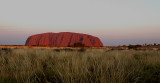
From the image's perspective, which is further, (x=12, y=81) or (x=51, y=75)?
(x=51, y=75)

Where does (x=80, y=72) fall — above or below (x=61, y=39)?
below

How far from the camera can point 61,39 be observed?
106m

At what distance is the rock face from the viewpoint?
104537mm

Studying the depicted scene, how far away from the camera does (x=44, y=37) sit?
109500mm

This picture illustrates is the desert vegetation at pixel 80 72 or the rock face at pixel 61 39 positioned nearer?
the desert vegetation at pixel 80 72

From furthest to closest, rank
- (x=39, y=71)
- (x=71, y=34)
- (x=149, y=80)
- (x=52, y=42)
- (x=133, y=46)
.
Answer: (x=71, y=34), (x=52, y=42), (x=133, y=46), (x=39, y=71), (x=149, y=80)

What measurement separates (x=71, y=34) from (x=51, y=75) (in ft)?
359

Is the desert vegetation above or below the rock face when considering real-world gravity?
below

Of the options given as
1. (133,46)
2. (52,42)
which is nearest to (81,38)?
(52,42)

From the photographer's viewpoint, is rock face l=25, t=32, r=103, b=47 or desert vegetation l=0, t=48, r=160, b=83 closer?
desert vegetation l=0, t=48, r=160, b=83

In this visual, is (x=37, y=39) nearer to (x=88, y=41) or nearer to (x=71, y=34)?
(x=71, y=34)

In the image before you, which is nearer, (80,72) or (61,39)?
(80,72)

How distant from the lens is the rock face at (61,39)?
10454 centimetres

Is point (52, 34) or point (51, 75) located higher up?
A: point (52, 34)
